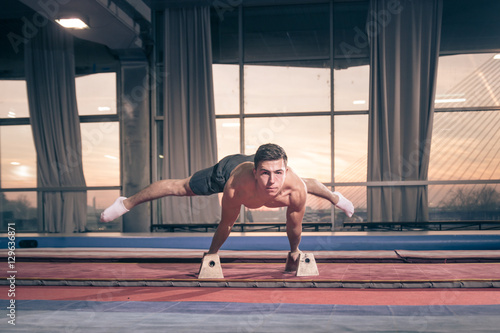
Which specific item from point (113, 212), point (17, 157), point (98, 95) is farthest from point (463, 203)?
point (17, 157)

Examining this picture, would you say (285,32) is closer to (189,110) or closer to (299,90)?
(299,90)

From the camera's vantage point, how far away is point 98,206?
8.61 m

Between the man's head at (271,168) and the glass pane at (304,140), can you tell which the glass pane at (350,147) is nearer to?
the glass pane at (304,140)

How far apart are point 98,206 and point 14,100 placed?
262cm

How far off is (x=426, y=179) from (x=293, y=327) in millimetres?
6166

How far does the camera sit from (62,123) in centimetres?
847

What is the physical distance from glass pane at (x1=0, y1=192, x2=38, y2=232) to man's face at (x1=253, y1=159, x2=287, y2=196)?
267 inches

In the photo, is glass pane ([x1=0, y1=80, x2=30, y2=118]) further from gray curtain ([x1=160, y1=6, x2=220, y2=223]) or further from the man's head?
the man's head

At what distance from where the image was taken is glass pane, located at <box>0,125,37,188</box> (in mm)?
8766

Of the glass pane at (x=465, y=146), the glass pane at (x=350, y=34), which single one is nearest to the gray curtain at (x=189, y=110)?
the glass pane at (x=350, y=34)

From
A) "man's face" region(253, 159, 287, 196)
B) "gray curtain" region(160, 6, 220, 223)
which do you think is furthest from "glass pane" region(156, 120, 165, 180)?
"man's face" region(253, 159, 287, 196)

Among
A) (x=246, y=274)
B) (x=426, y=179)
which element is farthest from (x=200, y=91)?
(x=246, y=274)

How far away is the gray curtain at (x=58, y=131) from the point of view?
8430 millimetres

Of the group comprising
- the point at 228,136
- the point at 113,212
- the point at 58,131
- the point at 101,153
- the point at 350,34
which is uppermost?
the point at 350,34
